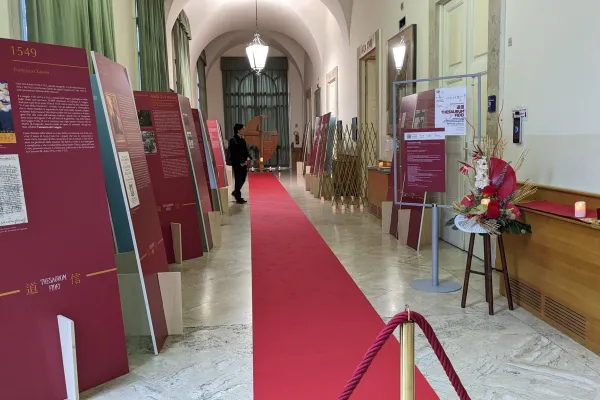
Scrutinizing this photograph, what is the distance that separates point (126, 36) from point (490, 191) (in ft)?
20.0

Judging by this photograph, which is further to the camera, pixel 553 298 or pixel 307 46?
pixel 307 46

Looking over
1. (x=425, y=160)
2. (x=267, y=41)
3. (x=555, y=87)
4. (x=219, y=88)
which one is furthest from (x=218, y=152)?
(x=219, y=88)

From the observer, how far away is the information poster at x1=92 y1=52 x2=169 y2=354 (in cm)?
327

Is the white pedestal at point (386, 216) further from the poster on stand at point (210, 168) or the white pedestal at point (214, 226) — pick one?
the poster on stand at point (210, 168)

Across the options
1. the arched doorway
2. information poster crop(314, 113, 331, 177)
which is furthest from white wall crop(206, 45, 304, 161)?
information poster crop(314, 113, 331, 177)

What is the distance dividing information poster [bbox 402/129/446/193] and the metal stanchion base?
2.65 feet

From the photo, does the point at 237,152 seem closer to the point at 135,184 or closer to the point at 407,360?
the point at 135,184

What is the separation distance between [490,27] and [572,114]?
1541 millimetres

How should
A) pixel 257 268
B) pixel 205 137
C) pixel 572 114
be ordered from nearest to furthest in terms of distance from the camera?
pixel 572 114
pixel 257 268
pixel 205 137

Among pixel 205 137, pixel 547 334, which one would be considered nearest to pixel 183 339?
pixel 547 334

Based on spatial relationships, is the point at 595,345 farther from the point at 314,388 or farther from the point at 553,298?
the point at 314,388

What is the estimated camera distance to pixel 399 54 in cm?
761

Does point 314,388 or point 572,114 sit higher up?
point 572,114

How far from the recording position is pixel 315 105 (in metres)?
18.4
